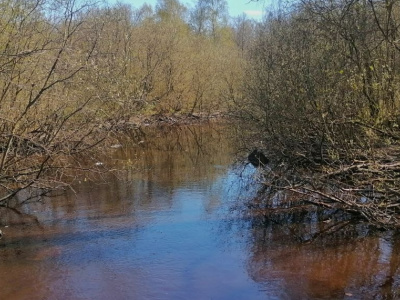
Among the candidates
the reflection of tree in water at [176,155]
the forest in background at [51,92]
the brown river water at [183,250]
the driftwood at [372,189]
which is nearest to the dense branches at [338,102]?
the driftwood at [372,189]

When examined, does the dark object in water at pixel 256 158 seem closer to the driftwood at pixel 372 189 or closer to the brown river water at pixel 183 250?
the brown river water at pixel 183 250

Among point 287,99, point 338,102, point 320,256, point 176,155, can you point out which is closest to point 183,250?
point 320,256

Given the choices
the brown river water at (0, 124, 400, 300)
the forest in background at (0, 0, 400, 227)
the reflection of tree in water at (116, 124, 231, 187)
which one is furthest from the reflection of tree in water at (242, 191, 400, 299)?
the reflection of tree in water at (116, 124, 231, 187)

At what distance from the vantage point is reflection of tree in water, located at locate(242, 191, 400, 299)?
7.48 meters

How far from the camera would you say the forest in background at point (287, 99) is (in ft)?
31.2

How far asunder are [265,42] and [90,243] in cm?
1128

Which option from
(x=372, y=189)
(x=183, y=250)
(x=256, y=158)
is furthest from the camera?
(x=256, y=158)

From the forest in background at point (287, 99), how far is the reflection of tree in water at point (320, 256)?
0.62 m

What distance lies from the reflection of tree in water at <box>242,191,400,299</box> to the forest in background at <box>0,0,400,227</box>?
A: 2.03ft

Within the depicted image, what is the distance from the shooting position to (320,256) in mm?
8805

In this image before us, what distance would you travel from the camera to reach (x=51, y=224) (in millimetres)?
11008

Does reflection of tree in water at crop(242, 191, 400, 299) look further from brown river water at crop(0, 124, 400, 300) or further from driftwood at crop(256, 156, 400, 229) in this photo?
driftwood at crop(256, 156, 400, 229)

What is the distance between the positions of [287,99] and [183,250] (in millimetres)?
6142

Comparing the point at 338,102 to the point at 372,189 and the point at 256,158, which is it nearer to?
the point at 372,189
